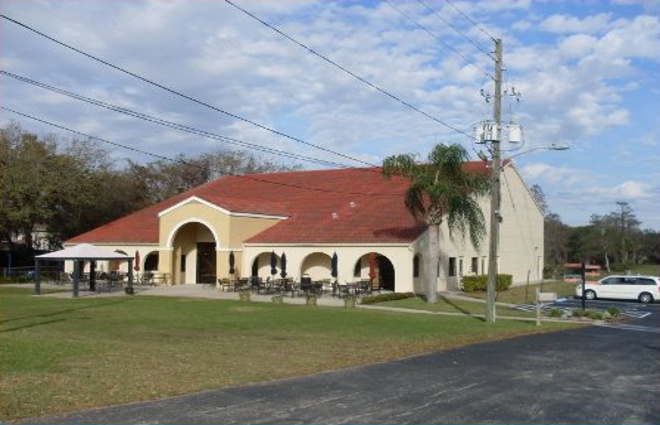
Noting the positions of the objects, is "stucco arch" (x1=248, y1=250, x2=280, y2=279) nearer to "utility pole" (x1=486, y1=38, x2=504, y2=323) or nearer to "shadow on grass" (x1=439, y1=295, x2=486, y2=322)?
"shadow on grass" (x1=439, y1=295, x2=486, y2=322)

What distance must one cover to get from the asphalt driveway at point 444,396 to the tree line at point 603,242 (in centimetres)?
7463

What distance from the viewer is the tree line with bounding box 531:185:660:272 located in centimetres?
9094

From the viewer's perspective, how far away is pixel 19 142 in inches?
1976

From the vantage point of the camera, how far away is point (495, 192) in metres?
24.6

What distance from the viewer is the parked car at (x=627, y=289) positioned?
38.7 meters

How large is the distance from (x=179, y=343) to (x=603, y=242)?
272 ft

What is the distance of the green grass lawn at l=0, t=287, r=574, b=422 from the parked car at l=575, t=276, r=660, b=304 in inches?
651

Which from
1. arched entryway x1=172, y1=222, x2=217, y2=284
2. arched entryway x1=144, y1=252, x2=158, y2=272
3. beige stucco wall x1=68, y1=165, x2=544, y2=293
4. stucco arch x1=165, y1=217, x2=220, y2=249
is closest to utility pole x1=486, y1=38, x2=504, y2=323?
beige stucco wall x1=68, y1=165, x2=544, y2=293

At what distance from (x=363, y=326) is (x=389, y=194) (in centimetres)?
2293

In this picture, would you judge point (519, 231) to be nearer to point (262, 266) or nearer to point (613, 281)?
point (613, 281)

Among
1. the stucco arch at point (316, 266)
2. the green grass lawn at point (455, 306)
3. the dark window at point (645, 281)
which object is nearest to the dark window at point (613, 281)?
the dark window at point (645, 281)

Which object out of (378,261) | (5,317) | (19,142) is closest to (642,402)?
(5,317)

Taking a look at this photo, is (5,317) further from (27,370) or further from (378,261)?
(378,261)

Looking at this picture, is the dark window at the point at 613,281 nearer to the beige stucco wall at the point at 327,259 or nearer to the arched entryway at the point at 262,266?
the beige stucco wall at the point at 327,259
